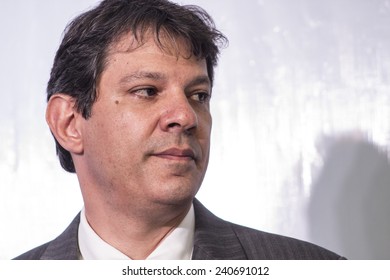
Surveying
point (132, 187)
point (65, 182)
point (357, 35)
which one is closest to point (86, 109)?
point (132, 187)

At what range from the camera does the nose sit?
114 cm

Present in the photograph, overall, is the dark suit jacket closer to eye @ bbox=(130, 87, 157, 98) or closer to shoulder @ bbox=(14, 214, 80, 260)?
shoulder @ bbox=(14, 214, 80, 260)

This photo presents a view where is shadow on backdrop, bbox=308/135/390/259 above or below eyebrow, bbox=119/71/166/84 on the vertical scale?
below

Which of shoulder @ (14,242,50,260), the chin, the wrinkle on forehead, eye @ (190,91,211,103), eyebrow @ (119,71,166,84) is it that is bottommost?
shoulder @ (14,242,50,260)

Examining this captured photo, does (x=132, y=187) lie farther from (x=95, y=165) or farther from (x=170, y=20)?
(x=170, y=20)

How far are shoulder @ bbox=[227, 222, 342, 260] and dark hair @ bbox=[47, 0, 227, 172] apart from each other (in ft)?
1.11

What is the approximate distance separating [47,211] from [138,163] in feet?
1.55

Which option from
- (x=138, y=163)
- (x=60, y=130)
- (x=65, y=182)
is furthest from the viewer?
(x=65, y=182)

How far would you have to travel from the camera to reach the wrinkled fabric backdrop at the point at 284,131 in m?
1.52

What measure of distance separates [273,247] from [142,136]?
34cm

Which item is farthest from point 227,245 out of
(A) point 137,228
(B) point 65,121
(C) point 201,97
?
(B) point 65,121

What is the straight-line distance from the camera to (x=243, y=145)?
60.4 inches

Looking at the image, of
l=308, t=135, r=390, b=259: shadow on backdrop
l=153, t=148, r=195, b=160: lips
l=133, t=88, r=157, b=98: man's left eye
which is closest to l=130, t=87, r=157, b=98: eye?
l=133, t=88, r=157, b=98: man's left eye

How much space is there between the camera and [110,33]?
121cm
